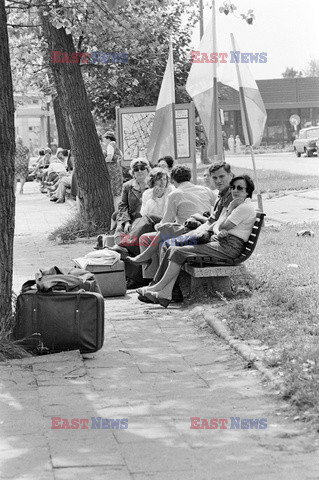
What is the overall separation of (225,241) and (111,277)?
152 cm

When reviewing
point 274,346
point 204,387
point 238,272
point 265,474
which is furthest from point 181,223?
point 265,474

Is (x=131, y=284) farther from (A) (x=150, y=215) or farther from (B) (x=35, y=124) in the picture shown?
(B) (x=35, y=124)

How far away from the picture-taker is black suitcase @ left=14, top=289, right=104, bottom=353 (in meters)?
7.18

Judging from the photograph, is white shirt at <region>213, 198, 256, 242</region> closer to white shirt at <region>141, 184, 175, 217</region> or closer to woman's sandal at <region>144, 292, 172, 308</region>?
woman's sandal at <region>144, 292, 172, 308</region>

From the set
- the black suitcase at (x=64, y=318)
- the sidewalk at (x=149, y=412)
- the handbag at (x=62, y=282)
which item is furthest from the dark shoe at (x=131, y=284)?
the black suitcase at (x=64, y=318)

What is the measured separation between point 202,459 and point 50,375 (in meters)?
2.14

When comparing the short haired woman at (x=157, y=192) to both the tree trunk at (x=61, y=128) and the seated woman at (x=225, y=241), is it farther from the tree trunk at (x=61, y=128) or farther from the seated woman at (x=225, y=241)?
the tree trunk at (x=61, y=128)

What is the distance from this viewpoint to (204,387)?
631 centimetres

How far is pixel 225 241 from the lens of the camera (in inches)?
357

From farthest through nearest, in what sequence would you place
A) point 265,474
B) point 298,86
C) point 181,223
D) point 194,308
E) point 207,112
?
point 298,86 < point 207,112 < point 181,223 < point 194,308 < point 265,474

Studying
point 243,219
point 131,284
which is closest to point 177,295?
point 243,219

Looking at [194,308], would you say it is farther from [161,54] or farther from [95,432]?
[161,54]

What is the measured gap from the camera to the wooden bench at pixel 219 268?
901cm
